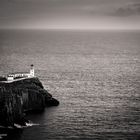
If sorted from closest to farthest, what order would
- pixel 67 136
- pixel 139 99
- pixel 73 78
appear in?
pixel 67 136
pixel 139 99
pixel 73 78

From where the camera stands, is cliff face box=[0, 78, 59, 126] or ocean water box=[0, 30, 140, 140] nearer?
ocean water box=[0, 30, 140, 140]

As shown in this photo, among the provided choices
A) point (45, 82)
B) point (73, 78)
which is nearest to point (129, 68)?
point (73, 78)

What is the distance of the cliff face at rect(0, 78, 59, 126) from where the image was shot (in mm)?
97312

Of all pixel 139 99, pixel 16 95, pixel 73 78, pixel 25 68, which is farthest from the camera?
pixel 25 68

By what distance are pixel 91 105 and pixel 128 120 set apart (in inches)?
644

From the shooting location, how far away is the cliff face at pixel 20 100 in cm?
9731

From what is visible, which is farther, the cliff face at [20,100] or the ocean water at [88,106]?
the cliff face at [20,100]

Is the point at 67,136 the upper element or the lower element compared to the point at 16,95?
lower

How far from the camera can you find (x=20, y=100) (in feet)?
329

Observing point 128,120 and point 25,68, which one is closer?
point 128,120

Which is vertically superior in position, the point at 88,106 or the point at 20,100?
the point at 20,100

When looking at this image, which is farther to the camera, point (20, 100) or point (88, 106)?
point (88, 106)

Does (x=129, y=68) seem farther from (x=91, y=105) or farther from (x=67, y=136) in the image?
(x=67, y=136)

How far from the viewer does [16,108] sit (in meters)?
98.7
